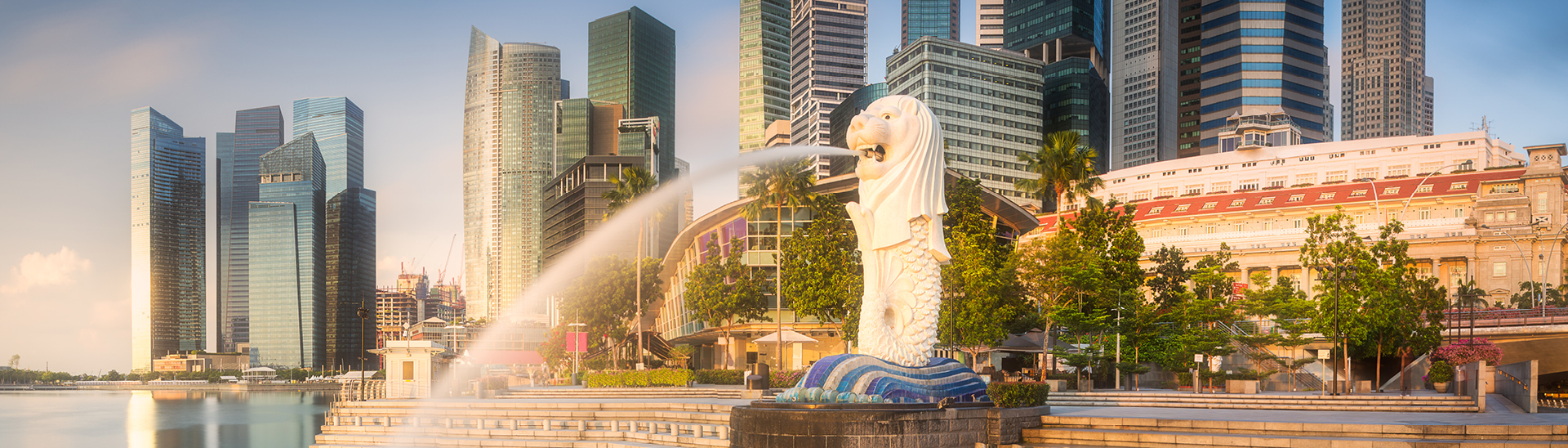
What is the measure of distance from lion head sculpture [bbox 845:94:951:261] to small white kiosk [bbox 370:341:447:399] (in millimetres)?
24446

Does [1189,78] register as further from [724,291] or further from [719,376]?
[719,376]

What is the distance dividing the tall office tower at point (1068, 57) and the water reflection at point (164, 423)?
11843 centimetres

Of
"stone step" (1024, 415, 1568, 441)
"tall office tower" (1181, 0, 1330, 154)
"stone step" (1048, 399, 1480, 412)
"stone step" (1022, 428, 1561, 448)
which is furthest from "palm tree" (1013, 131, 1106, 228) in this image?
"tall office tower" (1181, 0, 1330, 154)

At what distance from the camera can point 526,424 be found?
2911 centimetres

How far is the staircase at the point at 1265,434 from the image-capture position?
761 inches

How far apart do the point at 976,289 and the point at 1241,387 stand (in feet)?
31.1

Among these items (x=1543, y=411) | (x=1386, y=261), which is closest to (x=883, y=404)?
(x=1543, y=411)

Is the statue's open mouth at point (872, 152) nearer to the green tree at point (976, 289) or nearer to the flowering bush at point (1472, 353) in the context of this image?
the green tree at point (976, 289)

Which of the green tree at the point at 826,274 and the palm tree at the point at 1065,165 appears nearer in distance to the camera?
the green tree at the point at 826,274

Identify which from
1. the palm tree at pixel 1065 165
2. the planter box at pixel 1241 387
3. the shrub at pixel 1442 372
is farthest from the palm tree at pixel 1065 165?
the shrub at pixel 1442 372

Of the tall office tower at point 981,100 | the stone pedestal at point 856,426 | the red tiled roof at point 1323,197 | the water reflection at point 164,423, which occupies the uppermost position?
the tall office tower at point 981,100

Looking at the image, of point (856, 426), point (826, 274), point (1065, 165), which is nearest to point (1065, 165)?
point (1065, 165)

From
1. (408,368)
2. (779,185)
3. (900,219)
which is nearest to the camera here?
(900,219)

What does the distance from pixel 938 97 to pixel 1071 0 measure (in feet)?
169
